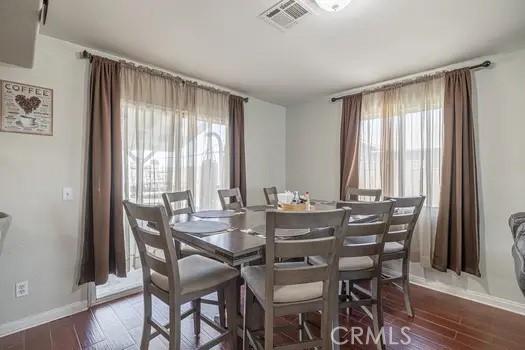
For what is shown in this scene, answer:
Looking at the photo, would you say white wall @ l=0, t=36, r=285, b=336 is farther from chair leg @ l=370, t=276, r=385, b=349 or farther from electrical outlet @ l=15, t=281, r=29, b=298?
chair leg @ l=370, t=276, r=385, b=349

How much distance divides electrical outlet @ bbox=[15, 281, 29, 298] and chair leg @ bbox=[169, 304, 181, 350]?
1540 mm

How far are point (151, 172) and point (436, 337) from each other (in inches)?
113

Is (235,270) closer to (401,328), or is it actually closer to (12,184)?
(401,328)

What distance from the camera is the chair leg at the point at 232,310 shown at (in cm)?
162

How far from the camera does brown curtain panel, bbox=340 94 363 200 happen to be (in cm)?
348

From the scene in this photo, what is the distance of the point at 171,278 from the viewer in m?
1.42

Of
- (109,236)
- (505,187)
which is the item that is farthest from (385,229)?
(109,236)

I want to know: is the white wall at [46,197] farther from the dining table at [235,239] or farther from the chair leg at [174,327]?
the chair leg at [174,327]

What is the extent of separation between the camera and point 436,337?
6.45 feet

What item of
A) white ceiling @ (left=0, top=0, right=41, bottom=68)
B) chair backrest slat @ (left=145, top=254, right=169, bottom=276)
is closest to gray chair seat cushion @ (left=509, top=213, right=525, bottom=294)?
chair backrest slat @ (left=145, top=254, right=169, bottom=276)

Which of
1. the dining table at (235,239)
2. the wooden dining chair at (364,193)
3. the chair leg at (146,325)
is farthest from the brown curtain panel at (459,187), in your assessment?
the chair leg at (146,325)

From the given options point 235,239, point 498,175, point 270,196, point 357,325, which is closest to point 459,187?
point 498,175

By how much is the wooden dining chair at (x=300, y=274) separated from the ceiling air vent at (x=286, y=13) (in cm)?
143

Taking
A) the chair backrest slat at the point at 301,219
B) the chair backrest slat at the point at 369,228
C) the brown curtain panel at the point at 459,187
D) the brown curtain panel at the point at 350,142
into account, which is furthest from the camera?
the brown curtain panel at the point at 350,142
